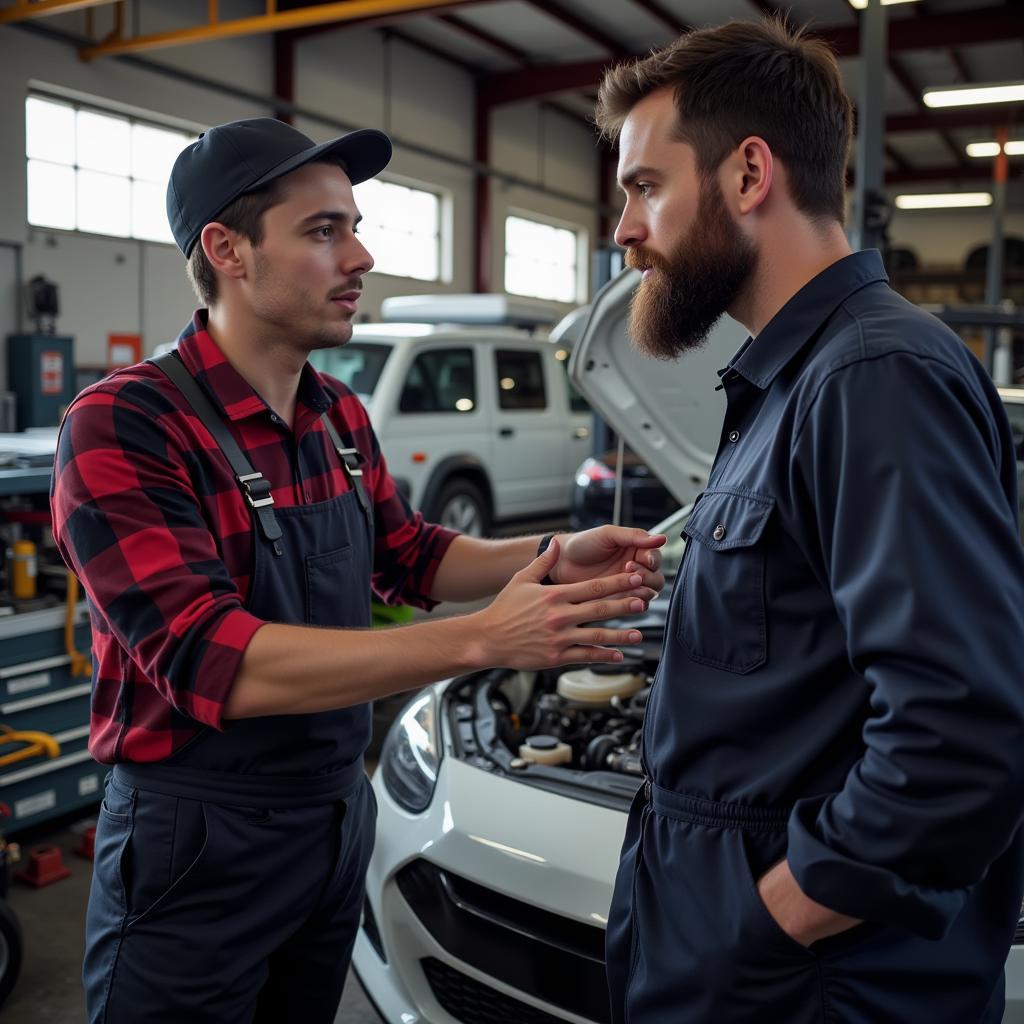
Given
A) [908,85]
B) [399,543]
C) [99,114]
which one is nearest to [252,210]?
[399,543]

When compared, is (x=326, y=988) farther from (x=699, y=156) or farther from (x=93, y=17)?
(x=93, y=17)

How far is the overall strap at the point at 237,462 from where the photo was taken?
159 centimetres

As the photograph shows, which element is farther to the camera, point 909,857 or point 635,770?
point 635,770

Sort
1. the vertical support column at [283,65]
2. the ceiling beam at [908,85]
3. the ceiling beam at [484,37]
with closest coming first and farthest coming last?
1. the vertical support column at [283,65]
2. the ceiling beam at [484,37]
3. the ceiling beam at [908,85]

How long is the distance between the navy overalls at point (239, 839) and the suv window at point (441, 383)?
5.34 metres

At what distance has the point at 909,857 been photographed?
40.0 inches

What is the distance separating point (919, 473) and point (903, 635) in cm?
15

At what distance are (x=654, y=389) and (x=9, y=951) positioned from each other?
2298mm

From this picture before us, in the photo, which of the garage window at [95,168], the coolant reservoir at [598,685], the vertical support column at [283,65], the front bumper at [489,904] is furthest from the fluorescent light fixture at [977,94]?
the front bumper at [489,904]

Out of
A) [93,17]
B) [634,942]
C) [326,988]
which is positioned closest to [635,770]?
[326,988]

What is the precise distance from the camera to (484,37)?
12.8 m

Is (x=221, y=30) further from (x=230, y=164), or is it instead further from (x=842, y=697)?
(x=842, y=697)

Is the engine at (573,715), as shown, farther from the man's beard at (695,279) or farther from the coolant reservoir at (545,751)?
the man's beard at (695,279)

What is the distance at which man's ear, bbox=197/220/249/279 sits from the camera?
1684mm
